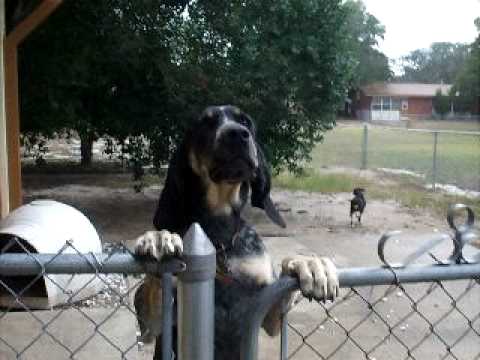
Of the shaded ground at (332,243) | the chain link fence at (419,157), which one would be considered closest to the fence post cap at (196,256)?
the shaded ground at (332,243)

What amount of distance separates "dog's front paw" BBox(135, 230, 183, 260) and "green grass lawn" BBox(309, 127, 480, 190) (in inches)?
525

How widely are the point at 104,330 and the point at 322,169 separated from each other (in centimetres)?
1436

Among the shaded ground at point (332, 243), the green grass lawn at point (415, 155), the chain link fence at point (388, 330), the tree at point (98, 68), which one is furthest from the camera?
the green grass lawn at point (415, 155)

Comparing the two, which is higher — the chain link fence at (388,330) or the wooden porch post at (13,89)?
the wooden porch post at (13,89)

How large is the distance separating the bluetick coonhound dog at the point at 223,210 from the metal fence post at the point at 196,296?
27.1 inches

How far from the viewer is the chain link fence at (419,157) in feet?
48.1

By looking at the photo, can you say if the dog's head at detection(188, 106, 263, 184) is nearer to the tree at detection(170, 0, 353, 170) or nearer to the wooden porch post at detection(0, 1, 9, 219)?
the wooden porch post at detection(0, 1, 9, 219)

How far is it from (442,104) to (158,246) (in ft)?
183

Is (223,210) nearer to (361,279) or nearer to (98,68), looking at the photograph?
(361,279)

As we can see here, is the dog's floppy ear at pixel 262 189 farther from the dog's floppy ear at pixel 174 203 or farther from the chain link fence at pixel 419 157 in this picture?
the chain link fence at pixel 419 157

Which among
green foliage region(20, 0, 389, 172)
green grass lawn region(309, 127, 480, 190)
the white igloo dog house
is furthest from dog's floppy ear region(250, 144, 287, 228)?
green grass lawn region(309, 127, 480, 190)

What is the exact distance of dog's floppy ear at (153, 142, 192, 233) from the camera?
256 cm

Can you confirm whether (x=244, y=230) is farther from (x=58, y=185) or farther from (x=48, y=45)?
(x=58, y=185)

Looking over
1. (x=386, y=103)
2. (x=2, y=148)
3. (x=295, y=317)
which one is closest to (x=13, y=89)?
(x=2, y=148)
